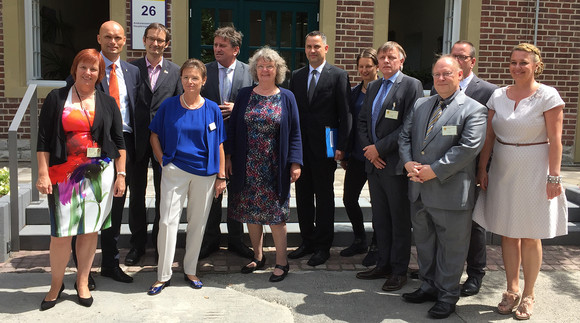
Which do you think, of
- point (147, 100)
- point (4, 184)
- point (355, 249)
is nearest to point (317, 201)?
point (355, 249)

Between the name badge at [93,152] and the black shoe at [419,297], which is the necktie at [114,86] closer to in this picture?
the name badge at [93,152]

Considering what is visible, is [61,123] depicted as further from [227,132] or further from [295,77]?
[295,77]

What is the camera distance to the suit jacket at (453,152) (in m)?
3.90

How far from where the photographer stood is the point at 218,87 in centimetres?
508

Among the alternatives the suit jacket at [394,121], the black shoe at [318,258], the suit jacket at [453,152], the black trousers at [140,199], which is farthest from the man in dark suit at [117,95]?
the suit jacket at [453,152]

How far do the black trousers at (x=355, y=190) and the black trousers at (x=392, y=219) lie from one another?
0.48 metres

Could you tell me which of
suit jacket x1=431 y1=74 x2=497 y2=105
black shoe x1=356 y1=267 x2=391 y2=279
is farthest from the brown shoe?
suit jacket x1=431 y1=74 x2=497 y2=105

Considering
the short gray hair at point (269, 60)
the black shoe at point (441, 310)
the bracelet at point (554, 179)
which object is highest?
the short gray hair at point (269, 60)

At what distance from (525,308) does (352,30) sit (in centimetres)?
537

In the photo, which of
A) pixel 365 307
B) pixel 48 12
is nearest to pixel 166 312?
pixel 365 307

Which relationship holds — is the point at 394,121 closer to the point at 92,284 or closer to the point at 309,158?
the point at 309,158

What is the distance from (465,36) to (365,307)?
583 centimetres

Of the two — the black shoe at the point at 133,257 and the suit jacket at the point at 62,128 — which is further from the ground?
the suit jacket at the point at 62,128

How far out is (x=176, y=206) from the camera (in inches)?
176
